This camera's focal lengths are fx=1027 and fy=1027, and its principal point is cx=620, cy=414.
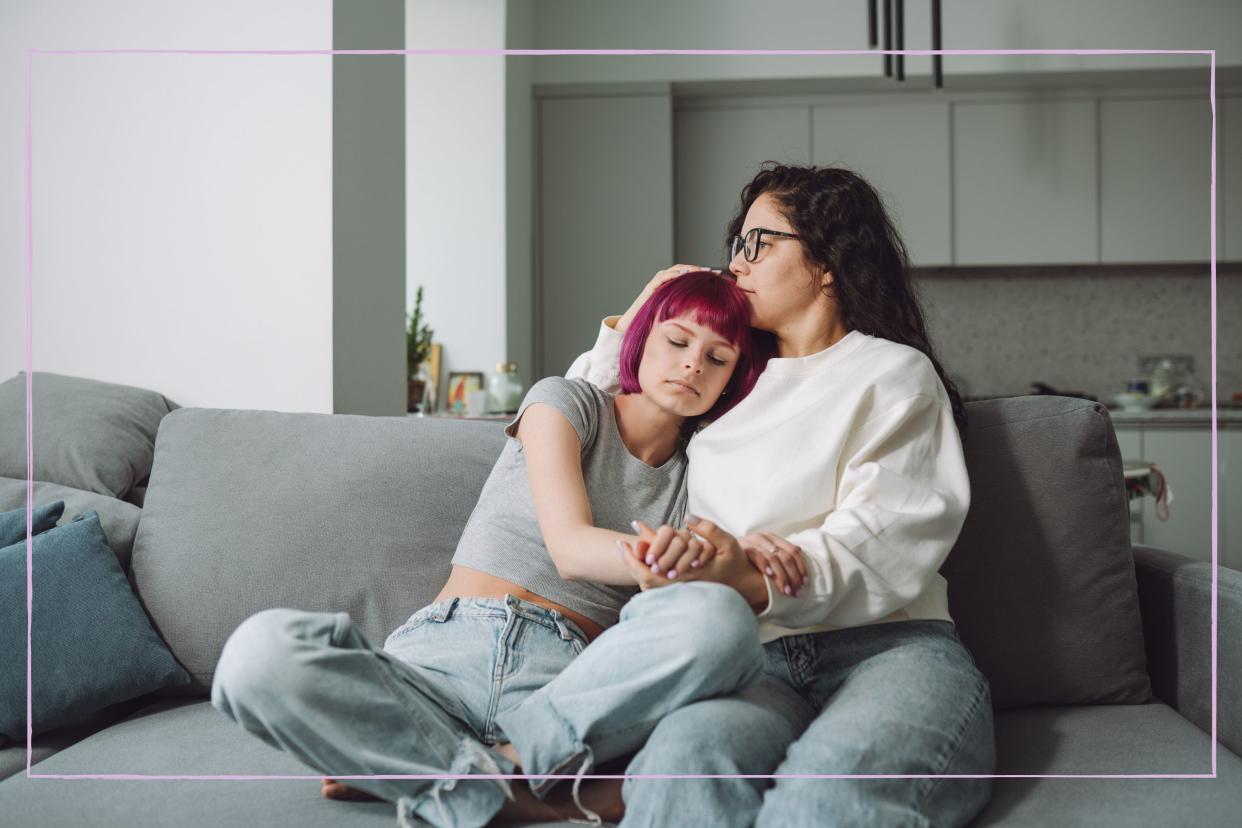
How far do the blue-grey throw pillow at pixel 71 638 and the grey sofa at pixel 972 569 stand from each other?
43 mm

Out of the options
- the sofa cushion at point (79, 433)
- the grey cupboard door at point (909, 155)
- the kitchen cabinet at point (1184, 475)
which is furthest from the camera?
the grey cupboard door at point (909, 155)

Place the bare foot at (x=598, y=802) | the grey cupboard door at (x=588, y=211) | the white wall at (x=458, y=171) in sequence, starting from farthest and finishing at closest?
the grey cupboard door at (x=588, y=211) < the white wall at (x=458, y=171) < the bare foot at (x=598, y=802)

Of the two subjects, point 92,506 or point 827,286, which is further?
point 92,506

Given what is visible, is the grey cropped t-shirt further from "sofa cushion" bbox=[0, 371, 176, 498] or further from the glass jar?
the glass jar

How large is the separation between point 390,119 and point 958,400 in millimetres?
1466

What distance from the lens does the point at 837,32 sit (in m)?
4.58

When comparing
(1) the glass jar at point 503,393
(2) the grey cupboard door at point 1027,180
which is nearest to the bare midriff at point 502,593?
(1) the glass jar at point 503,393

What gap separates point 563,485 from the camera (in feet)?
4.32

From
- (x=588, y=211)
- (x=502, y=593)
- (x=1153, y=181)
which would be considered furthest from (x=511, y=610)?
(x=1153, y=181)

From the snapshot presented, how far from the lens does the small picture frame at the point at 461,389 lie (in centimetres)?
296

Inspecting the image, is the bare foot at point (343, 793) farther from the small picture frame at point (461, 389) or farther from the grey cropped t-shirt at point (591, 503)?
the small picture frame at point (461, 389)

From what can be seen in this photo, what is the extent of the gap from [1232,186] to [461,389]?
3.79m

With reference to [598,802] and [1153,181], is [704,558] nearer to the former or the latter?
[598,802]

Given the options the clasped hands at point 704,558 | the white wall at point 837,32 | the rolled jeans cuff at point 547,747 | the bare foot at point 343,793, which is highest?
the white wall at point 837,32
